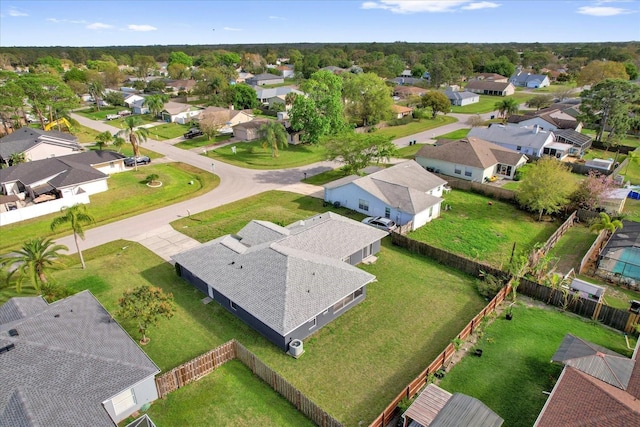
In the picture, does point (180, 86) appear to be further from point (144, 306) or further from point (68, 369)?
point (68, 369)

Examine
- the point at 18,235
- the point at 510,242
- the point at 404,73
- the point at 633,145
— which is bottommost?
the point at 18,235

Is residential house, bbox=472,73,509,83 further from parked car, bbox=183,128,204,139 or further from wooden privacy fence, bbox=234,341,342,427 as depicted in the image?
wooden privacy fence, bbox=234,341,342,427

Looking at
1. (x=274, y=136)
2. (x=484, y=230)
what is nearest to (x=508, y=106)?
(x=274, y=136)

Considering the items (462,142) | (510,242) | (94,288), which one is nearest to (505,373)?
(510,242)

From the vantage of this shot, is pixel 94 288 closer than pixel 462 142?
Yes

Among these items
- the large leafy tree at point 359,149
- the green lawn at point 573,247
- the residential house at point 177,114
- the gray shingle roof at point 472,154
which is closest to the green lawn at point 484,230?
the green lawn at point 573,247

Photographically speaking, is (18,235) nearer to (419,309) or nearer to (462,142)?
(419,309)
